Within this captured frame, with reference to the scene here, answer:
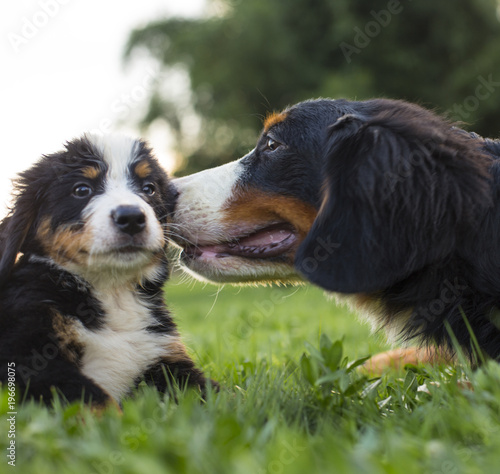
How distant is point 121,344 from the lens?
257 centimetres

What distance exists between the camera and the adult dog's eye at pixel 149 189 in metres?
3.00

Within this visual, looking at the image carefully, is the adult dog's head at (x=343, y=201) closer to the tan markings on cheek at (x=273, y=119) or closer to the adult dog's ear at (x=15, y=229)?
the tan markings on cheek at (x=273, y=119)

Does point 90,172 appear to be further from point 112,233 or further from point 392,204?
point 392,204

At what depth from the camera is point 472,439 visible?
158cm

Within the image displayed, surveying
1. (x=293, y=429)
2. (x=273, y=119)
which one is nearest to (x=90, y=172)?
(x=273, y=119)

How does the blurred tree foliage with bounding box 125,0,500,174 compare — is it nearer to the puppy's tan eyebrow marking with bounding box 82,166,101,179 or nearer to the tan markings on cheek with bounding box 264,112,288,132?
the tan markings on cheek with bounding box 264,112,288,132

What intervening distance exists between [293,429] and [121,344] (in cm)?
113

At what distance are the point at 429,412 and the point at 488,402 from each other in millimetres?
176

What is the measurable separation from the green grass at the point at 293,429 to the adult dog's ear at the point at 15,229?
0.91 m

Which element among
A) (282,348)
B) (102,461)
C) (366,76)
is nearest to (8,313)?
(102,461)

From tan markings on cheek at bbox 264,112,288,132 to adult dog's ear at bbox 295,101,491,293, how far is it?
0.76 meters

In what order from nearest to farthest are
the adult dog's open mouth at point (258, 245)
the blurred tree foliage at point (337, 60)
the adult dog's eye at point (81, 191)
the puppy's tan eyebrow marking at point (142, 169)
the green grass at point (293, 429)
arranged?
the green grass at point (293, 429) → the adult dog's eye at point (81, 191) → the puppy's tan eyebrow marking at point (142, 169) → the adult dog's open mouth at point (258, 245) → the blurred tree foliage at point (337, 60)

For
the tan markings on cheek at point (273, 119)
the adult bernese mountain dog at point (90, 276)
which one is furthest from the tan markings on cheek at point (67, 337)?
the tan markings on cheek at point (273, 119)

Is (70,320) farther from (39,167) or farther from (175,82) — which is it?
(175,82)
